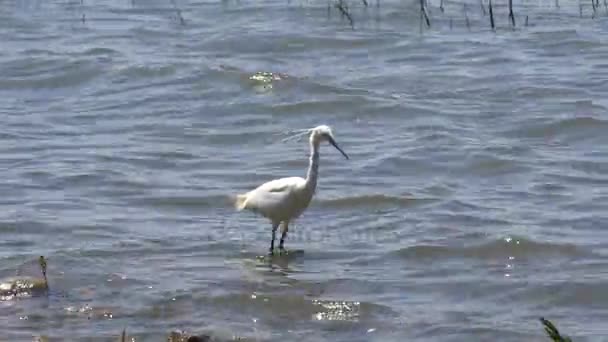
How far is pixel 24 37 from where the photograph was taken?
57.2 ft

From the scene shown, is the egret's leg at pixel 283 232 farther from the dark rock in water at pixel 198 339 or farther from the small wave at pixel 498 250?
the dark rock in water at pixel 198 339

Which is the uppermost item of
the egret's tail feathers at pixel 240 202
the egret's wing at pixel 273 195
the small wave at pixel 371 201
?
the egret's wing at pixel 273 195

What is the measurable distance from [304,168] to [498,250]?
2.94m

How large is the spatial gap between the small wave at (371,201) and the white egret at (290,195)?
3.62ft

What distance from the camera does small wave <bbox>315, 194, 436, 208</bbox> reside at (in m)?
10.4

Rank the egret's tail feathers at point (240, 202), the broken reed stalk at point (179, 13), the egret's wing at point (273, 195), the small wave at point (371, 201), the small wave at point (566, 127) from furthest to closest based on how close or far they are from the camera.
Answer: the broken reed stalk at point (179, 13)
the small wave at point (566, 127)
the small wave at point (371, 201)
the egret's tail feathers at point (240, 202)
the egret's wing at point (273, 195)

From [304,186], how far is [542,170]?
2657mm

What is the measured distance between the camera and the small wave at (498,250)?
29.3 ft

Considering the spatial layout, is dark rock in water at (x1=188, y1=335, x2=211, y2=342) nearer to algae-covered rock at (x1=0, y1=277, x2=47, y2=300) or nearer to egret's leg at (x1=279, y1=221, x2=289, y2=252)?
algae-covered rock at (x1=0, y1=277, x2=47, y2=300)

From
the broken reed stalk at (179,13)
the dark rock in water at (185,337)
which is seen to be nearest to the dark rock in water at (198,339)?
the dark rock in water at (185,337)

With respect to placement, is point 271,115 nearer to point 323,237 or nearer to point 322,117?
point 322,117

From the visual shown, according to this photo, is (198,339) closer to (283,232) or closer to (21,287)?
(21,287)

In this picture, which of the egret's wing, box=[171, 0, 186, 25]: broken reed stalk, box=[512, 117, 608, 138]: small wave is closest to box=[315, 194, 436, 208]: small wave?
the egret's wing

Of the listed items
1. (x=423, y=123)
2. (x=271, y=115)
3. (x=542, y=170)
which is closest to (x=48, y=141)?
(x=271, y=115)
